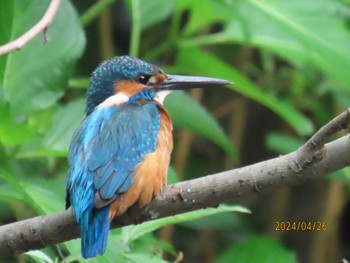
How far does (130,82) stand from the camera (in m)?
2.56

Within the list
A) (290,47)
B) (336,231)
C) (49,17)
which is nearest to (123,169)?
(49,17)

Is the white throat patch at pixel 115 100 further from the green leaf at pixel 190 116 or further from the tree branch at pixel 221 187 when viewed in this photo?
the green leaf at pixel 190 116

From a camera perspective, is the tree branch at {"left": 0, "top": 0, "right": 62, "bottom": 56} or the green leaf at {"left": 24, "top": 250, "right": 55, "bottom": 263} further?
the green leaf at {"left": 24, "top": 250, "right": 55, "bottom": 263}

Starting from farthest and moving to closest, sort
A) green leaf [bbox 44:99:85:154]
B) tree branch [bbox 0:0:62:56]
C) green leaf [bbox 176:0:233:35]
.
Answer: green leaf [bbox 176:0:233:35] → green leaf [bbox 44:99:85:154] → tree branch [bbox 0:0:62:56]

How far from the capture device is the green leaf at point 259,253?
2977 mm

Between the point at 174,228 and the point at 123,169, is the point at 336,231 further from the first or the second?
the point at 123,169

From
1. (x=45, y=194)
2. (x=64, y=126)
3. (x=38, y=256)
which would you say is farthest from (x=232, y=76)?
(x=38, y=256)

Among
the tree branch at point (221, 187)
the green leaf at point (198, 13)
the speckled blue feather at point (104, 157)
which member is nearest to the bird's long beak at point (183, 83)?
the speckled blue feather at point (104, 157)

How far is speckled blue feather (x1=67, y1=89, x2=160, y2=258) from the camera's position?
2.06 m

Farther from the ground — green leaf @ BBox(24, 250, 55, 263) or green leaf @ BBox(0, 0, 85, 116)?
green leaf @ BBox(0, 0, 85, 116)

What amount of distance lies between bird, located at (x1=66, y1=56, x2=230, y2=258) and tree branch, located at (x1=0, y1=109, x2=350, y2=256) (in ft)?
0.17

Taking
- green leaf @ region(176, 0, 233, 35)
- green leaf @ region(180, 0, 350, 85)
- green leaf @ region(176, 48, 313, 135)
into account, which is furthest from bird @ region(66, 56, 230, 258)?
green leaf @ region(176, 0, 233, 35)

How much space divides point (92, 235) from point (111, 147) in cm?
31

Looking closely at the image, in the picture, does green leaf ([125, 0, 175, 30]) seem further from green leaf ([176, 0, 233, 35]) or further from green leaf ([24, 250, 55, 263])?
green leaf ([24, 250, 55, 263])
